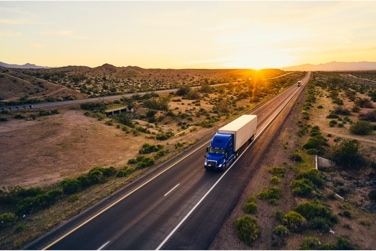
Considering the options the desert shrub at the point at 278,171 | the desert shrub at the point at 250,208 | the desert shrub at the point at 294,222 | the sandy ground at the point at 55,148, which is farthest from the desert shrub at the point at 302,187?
the sandy ground at the point at 55,148

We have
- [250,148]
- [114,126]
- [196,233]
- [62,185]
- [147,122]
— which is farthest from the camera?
[147,122]

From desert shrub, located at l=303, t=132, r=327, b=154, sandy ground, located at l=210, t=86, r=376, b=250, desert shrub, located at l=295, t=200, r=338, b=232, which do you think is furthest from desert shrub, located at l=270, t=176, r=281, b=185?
desert shrub, located at l=303, t=132, r=327, b=154

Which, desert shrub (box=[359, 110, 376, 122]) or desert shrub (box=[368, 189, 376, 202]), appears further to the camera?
desert shrub (box=[359, 110, 376, 122])

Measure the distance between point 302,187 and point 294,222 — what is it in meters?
5.84

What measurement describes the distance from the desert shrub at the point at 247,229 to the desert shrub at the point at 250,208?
137cm

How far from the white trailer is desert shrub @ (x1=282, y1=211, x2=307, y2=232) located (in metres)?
11.9

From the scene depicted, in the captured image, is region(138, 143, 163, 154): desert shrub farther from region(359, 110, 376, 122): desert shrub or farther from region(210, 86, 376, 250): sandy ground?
region(359, 110, 376, 122): desert shrub

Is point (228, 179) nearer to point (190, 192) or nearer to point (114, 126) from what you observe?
point (190, 192)

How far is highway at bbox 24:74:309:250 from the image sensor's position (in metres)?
16.9

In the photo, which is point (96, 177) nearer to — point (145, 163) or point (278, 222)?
point (145, 163)

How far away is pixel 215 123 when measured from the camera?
54.8 metres

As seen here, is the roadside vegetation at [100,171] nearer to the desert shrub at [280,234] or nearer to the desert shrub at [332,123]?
the desert shrub at [280,234]

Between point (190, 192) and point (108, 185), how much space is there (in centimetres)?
793

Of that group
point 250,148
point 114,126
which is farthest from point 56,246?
point 114,126
